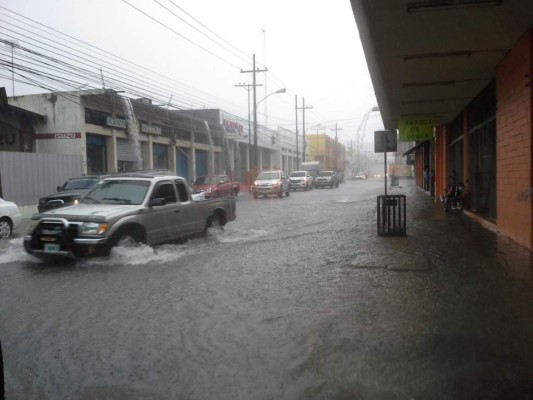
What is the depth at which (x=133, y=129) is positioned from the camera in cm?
2920

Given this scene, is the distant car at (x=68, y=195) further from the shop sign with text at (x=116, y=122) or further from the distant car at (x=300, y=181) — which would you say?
the distant car at (x=300, y=181)

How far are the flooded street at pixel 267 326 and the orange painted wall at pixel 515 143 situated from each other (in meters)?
1.12

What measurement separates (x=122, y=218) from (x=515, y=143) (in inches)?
296

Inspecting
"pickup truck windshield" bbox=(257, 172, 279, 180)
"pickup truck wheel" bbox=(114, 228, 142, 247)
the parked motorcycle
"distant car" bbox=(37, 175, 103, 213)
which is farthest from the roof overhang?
"pickup truck windshield" bbox=(257, 172, 279, 180)

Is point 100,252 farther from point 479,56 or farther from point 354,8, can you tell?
point 479,56

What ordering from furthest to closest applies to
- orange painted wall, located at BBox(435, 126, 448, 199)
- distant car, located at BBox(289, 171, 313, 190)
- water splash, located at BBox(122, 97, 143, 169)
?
1. distant car, located at BBox(289, 171, 313, 190)
2. water splash, located at BBox(122, 97, 143, 169)
3. orange painted wall, located at BBox(435, 126, 448, 199)

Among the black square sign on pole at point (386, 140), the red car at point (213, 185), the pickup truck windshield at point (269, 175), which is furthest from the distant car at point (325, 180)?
the black square sign on pole at point (386, 140)

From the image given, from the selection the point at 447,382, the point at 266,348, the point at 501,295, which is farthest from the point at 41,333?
the point at 501,295

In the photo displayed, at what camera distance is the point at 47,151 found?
2520 cm

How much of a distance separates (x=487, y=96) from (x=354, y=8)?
7585mm

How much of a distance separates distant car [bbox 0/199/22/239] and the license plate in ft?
17.5

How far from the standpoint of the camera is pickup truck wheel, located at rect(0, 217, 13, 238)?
Answer: 12.9m

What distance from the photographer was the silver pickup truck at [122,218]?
8383 millimetres

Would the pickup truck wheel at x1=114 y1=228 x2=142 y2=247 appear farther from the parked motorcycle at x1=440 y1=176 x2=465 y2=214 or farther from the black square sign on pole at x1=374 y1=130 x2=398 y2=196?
the parked motorcycle at x1=440 y1=176 x2=465 y2=214
